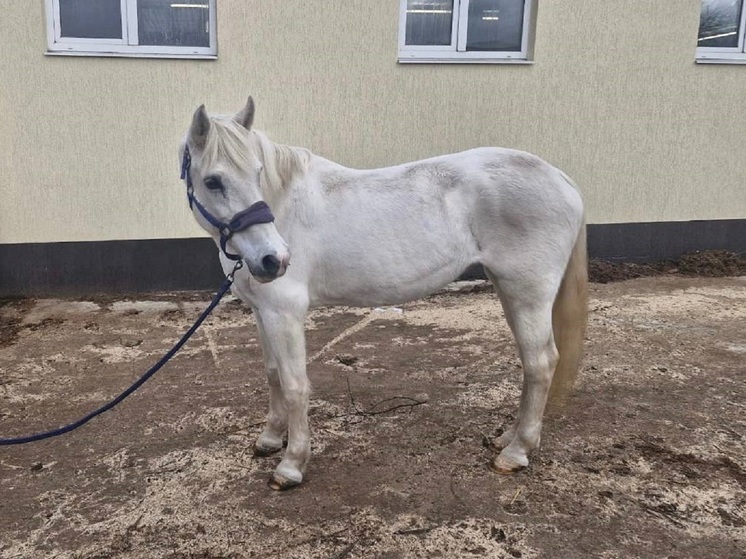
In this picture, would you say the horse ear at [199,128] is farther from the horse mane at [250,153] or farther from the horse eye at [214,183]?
the horse eye at [214,183]

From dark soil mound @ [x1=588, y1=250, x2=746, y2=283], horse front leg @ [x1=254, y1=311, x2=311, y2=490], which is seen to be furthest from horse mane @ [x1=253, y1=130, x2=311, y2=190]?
dark soil mound @ [x1=588, y1=250, x2=746, y2=283]

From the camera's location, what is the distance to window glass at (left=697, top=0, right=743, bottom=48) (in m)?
6.33

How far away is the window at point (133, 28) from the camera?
16.4 feet

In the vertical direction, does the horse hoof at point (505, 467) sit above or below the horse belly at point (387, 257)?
below

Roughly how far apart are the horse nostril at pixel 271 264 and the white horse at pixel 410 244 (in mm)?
265

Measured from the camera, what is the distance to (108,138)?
16.9 feet

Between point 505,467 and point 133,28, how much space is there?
15.7 feet

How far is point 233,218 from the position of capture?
2.11m

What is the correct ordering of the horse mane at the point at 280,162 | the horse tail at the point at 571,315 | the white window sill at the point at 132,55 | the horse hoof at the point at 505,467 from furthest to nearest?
the white window sill at the point at 132,55, the horse tail at the point at 571,315, the horse hoof at the point at 505,467, the horse mane at the point at 280,162

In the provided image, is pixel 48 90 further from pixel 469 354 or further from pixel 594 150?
pixel 594 150

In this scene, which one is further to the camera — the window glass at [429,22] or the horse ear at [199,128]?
the window glass at [429,22]

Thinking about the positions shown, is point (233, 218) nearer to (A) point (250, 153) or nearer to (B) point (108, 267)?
(A) point (250, 153)

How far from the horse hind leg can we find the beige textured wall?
11.2 feet

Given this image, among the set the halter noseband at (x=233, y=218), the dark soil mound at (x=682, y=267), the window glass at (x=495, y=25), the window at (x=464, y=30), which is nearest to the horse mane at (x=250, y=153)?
the halter noseband at (x=233, y=218)
